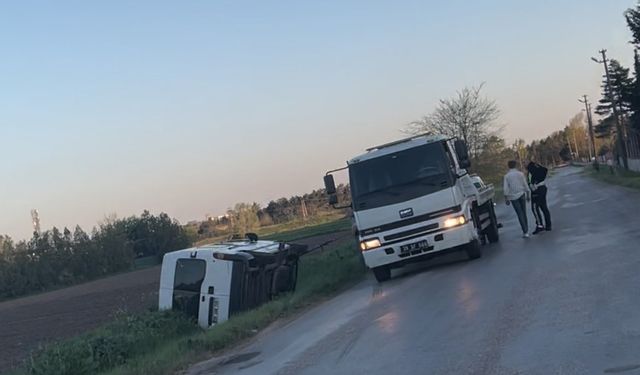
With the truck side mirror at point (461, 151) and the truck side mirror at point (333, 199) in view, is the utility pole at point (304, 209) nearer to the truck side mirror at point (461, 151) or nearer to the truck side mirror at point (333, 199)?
the truck side mirror at point (333, 199)

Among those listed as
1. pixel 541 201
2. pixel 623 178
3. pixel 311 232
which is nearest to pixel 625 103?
pixel 623 178

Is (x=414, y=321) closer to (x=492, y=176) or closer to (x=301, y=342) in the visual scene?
(x=301, y=342)

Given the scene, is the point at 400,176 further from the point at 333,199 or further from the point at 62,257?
the point at 62,257

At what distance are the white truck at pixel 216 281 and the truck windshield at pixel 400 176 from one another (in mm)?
2842

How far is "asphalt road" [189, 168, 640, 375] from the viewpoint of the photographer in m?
7.38

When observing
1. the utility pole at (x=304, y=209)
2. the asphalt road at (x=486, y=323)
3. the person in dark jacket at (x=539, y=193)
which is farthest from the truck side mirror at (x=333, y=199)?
the utility pole at (x=304, y=209)

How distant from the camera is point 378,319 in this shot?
37.0 feet

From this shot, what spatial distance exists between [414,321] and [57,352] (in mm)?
6171

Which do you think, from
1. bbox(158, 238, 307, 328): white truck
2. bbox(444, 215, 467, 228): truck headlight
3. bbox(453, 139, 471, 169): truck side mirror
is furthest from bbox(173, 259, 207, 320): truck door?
bbox(453, 139, 471, 169): truck side mirror

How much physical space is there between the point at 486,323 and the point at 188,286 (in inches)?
373

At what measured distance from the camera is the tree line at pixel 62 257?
227 feet

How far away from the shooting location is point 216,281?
667 inches

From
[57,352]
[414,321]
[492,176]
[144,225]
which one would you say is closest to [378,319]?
[414,321]

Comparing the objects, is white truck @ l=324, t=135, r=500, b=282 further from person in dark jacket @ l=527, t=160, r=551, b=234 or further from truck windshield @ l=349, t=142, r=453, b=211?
person in dark jacket @ l=527, t=160, r=551, b=234
